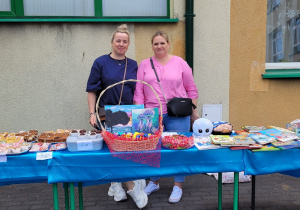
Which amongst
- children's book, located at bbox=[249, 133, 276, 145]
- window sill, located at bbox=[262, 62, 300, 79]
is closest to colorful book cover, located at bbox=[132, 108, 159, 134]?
children's book, located at bbox=[249, 133, 276, 145]

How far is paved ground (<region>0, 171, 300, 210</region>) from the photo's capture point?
3213 millimetres

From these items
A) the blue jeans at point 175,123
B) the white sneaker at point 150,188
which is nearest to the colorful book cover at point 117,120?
the blue jeans at point 175,123

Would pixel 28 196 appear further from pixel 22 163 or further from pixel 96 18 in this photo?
pixel 96 18

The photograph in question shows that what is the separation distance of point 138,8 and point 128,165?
2.90 metres

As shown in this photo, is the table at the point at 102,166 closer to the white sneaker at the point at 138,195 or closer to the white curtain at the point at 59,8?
the white sneaker at the point at 138,195

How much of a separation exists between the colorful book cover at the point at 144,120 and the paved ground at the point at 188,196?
1.25 metres

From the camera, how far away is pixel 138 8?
4355mm

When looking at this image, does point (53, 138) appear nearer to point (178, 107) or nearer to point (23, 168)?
point (23, 168)

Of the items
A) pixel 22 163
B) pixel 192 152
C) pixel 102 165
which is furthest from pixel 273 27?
pixel 22 163

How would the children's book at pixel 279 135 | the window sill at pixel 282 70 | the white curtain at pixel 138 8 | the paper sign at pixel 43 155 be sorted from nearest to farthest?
the paper sign at pixel 43 155
the children's book at pixel 279 135
the white curtain at pixel 138 8
the window sill at pixel 282 70

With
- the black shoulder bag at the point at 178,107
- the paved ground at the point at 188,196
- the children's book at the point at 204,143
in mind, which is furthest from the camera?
the paved ground at the point at 188,196

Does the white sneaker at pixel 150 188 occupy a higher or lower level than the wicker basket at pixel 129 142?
lower

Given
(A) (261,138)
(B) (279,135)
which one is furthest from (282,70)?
(A) (261,138)

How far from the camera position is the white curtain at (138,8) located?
4.32 meters
